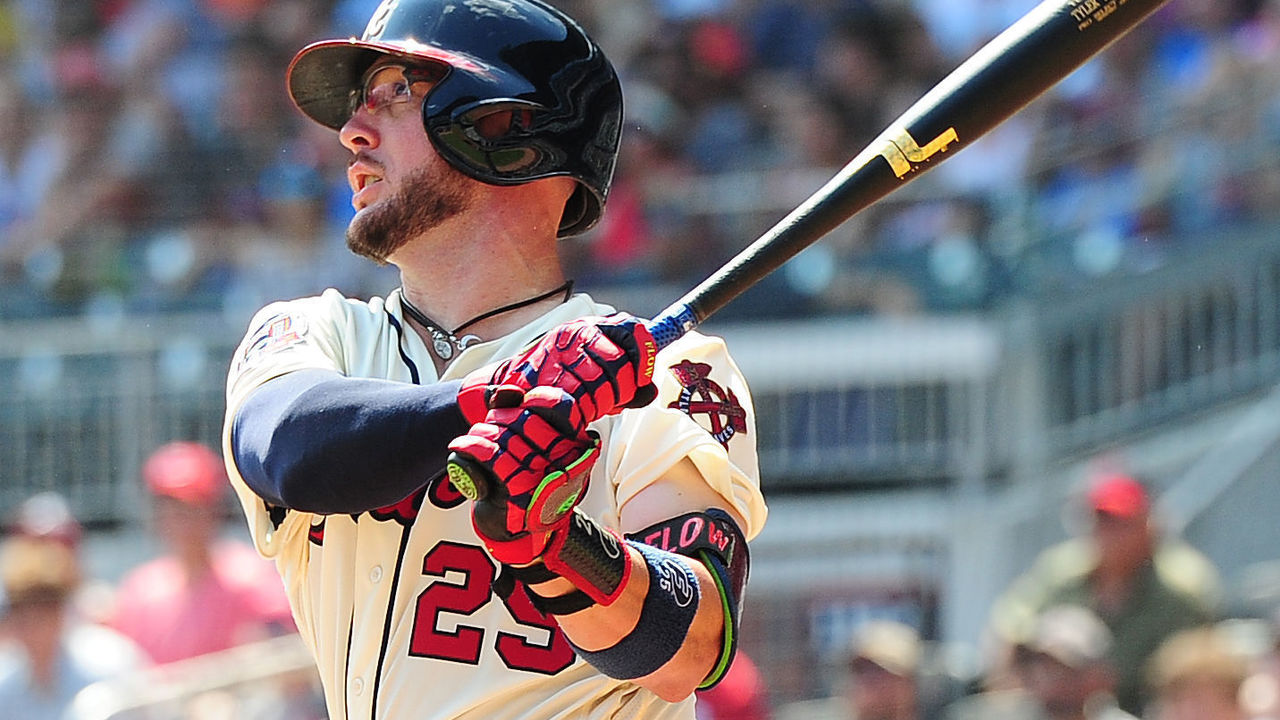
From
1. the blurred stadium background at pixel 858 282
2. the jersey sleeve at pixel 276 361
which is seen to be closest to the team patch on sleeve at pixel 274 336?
the jersey sleeve at pixel 276 361

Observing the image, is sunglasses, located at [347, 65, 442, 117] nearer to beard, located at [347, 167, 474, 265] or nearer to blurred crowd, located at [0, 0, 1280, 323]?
beard, located at [347, 167, 474, 265]

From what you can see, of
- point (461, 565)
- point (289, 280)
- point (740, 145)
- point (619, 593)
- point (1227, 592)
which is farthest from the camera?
point (740, 145)

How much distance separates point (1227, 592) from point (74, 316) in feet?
16.1

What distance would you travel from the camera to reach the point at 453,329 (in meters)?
2.75

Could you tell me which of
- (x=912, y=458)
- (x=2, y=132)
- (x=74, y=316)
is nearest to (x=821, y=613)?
(x=912, y=458)

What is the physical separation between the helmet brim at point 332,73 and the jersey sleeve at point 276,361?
35 cm

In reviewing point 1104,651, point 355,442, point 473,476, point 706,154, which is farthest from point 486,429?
point 706,154

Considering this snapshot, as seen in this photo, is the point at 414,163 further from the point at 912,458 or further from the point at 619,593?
the point at 912,458

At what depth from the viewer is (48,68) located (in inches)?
407

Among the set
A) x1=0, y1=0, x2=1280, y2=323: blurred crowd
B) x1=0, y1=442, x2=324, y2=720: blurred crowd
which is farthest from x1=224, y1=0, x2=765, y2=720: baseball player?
x1=0, y1=0, x2=1280, y2=323: blurred crowd

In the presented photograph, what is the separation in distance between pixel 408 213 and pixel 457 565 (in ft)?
1.62

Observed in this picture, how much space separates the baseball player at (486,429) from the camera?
225cm

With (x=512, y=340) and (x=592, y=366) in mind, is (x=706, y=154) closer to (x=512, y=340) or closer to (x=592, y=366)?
(x=512, y=340)

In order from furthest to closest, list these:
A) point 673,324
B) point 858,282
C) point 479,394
A: point 858,282, point 673,324, point 479,394
